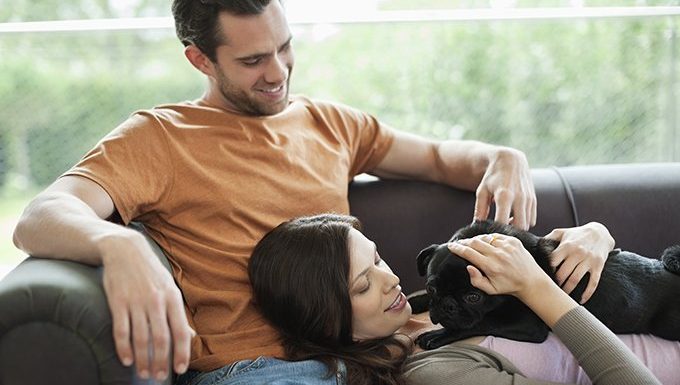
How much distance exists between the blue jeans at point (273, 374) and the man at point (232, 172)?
0.02m

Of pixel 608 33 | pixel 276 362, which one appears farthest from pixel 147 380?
pixel 608 33

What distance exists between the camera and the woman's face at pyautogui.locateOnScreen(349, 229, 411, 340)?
167 cm

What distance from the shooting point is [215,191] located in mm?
1859

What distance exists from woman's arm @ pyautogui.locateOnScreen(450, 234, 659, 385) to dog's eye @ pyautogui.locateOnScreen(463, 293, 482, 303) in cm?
3

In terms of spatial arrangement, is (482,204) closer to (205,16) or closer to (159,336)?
(205,16)

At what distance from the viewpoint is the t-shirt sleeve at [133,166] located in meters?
1.73

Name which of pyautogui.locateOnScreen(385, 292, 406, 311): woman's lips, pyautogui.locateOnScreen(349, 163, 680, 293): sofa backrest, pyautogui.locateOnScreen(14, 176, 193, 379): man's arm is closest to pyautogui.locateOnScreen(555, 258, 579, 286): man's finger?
pyautogui.locateOnScreen(385, 292, 406, 311): woman's lips

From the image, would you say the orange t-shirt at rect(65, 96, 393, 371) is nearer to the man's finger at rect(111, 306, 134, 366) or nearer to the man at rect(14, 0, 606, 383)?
the man at rect(14, 0, 606, 383)

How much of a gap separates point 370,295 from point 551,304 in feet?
1.18

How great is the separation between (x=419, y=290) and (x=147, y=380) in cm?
92

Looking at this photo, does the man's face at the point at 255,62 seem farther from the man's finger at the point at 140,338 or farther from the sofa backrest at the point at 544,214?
the man's finger at the point at 140,338

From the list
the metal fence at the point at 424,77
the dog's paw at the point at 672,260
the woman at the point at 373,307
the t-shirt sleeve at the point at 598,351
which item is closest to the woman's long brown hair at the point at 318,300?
the woman at the point at 373,307

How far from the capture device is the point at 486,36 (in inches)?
109

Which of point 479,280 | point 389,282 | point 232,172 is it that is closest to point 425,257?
point 389,282
